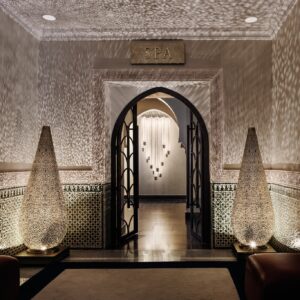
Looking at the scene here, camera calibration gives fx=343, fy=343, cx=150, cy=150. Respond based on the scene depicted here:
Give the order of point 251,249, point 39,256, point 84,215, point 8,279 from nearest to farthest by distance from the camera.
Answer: point 8,279 < point 39,256 < point 251,249 < point 84,215

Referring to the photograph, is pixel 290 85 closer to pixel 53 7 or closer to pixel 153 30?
pixel 153 30

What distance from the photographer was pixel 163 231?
18.0ft

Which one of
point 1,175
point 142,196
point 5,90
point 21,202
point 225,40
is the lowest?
point 142,196

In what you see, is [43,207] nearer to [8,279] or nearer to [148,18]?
[8,279]

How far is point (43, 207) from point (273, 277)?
2.43 m

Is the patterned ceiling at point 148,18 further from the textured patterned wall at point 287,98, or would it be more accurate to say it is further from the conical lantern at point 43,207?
the conical lantern at point 43,207

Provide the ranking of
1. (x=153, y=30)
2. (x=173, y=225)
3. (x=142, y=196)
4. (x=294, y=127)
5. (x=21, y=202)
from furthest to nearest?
(x=142, y=196)
(x=173, y=225)
(x=153, y=30)
(x=21, y=202)
(x=294, y=127)

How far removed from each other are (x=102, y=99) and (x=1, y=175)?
61.0 inches

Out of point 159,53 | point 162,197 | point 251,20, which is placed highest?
point 251,20

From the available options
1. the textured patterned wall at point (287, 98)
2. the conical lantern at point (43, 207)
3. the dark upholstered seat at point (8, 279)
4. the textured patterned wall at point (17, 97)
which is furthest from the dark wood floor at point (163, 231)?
the dark upholstered seat at point (8, 279)

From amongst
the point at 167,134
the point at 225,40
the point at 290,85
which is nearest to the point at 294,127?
the point at 290,85

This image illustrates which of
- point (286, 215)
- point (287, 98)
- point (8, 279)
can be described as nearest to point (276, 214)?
point (286, 215)

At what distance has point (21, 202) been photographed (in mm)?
4008

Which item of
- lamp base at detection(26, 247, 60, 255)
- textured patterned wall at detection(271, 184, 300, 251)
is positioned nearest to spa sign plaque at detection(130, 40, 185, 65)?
textured patterned wall at detection(271, 184, 300, 251)
